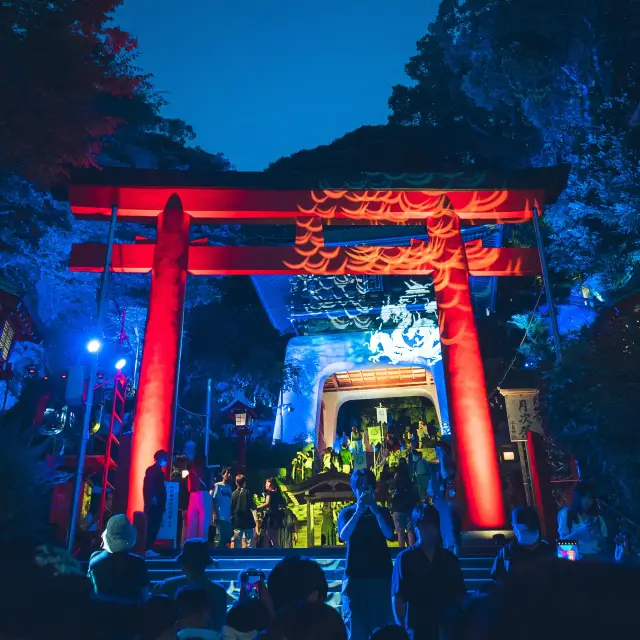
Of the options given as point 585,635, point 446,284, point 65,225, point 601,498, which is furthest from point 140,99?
point 585,635

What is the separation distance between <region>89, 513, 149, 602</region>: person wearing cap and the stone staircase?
10.9 feet

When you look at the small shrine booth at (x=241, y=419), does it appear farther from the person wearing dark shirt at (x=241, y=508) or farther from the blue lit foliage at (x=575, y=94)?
the blue lit foliage at (x=575, y=94)

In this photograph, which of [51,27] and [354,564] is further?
[51,27]

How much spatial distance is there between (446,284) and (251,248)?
12.8 ft

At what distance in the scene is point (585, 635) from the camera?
Result: 35.0 inches

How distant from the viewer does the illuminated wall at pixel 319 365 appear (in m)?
18.9

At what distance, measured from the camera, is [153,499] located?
7.92 m

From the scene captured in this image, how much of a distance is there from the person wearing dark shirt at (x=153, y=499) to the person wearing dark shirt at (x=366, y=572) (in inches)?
166

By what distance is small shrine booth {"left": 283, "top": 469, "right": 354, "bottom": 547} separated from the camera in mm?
12234

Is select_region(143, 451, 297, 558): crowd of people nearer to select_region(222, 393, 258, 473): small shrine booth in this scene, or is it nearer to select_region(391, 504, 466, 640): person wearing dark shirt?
select_region(222, 393, 258, 473): small shrine booth

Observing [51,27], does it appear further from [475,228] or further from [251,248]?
[475,228]

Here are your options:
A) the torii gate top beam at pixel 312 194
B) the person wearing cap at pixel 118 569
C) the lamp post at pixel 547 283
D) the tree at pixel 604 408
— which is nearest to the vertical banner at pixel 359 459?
the lamp post at pixel 547 283

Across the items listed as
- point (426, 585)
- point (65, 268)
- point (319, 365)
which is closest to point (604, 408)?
point (426, 585)

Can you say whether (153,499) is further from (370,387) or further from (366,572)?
(370,387)
